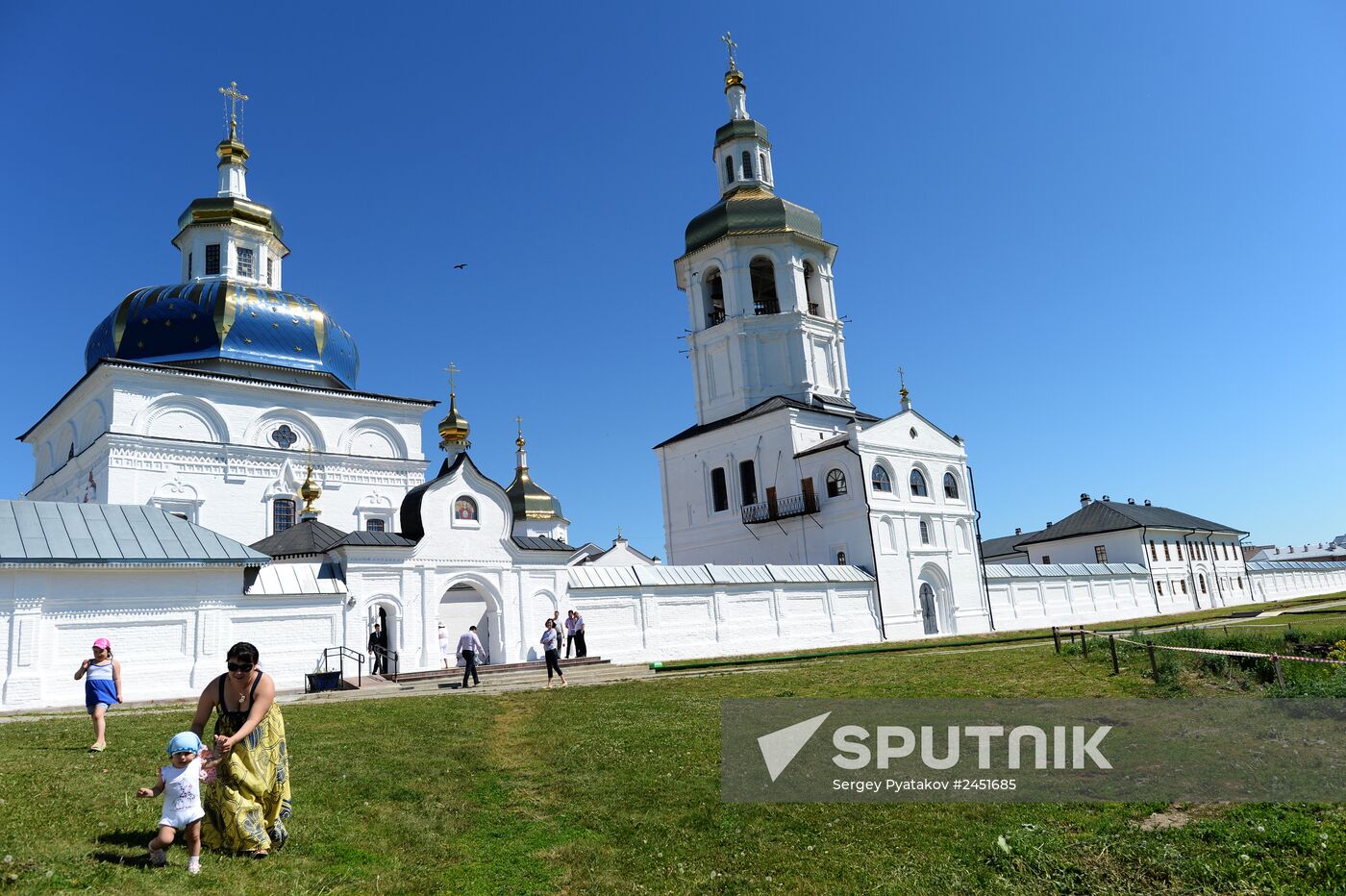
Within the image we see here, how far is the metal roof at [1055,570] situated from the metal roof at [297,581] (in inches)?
928

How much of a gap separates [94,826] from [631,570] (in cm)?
1821

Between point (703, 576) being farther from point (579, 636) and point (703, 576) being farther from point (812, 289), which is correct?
point (812, 289)

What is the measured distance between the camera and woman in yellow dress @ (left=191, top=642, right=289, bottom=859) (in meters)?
5.89

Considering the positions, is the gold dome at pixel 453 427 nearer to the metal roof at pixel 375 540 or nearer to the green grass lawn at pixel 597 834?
the metal roof at pixel 375 540

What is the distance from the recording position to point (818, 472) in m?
32.0

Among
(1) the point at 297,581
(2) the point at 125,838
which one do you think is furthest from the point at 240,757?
(1) the point at 297,581

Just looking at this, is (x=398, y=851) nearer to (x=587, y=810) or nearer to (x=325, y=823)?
(x=325, y=823)

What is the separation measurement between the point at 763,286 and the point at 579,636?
20.9 meters

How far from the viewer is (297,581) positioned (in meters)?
19.1

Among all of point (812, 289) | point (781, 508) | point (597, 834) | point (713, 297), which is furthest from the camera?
point (713, 297)

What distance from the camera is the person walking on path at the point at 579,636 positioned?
21.1 meters

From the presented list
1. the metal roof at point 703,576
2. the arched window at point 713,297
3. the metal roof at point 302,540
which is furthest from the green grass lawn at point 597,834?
the arched window at point 713,297

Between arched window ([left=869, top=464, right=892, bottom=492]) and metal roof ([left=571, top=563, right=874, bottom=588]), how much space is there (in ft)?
9.96

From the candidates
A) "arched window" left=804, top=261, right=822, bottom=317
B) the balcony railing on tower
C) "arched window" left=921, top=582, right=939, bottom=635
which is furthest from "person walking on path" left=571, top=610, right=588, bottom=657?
"arched window" left=804, top=261, right=822, bottom=317
